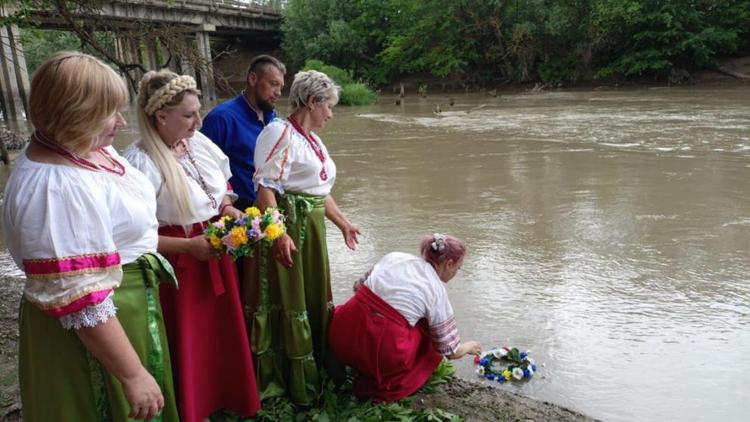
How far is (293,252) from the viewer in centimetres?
292

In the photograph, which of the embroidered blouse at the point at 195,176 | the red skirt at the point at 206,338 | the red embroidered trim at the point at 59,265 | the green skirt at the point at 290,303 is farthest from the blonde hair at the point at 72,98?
the green skirt at the point at 290,303

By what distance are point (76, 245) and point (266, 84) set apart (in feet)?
6.39

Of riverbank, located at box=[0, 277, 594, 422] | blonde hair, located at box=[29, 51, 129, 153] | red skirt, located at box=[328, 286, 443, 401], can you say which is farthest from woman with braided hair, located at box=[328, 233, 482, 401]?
blonde hair, located at box=[29, 51, 129, 153]

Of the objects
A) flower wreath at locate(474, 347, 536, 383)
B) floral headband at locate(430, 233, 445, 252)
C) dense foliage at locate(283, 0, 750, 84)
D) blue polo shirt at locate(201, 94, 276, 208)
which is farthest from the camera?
dense foliage at locate(283, 0, 750, 84)

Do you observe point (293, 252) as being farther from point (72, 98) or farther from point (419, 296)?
point (72, 98)

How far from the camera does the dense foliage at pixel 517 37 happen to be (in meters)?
29.8

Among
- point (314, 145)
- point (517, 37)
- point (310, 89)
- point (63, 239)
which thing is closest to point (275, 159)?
point (314, 145)

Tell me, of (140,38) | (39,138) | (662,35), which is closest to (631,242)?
(140,38)

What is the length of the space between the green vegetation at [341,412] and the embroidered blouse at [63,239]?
135 cm

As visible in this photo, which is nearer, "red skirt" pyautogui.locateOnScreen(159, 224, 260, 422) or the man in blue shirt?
"red skirt" pyautogui.locateOnScreen(159, 224, 260, 422)

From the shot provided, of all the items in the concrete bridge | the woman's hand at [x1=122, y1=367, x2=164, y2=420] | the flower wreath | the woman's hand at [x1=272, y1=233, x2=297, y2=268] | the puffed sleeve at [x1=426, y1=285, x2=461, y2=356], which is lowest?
the flower wreath

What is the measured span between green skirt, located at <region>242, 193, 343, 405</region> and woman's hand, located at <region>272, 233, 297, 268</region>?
140mm

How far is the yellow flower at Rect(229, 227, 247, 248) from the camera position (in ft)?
7.51

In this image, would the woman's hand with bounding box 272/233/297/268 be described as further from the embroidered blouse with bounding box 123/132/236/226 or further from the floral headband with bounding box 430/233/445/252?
the floral headband with bounding box 430/233/445/252
